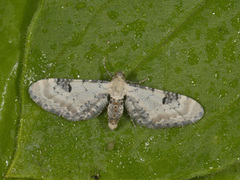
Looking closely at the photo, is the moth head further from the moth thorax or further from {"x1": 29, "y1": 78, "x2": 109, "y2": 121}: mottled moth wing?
{"x1": 29, "y1": 78, "x2": 109, "y2": 121}: mottled moth wing

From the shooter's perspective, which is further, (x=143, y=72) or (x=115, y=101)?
(x=115, y=101)

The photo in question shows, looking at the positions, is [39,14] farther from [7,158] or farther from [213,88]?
[213,88]

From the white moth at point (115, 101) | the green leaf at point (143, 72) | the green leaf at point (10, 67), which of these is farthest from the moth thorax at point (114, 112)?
the green leaf at point (10, 67)

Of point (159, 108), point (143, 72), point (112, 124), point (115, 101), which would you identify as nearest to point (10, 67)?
point (115, 101)

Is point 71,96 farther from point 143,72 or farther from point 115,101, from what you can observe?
point 143,72

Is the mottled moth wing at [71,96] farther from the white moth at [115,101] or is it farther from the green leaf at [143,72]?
the green leaf at [143,72]

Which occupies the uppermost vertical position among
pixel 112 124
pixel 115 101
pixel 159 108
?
pixel 115 101

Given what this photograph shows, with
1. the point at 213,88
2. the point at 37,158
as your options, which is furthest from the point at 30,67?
the point at 213,88
